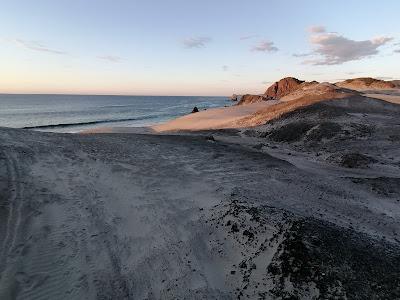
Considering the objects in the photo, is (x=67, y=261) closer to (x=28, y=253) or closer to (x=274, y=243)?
(x=28, y=253)

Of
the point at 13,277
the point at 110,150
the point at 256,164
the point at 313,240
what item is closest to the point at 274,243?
the point at 313,240

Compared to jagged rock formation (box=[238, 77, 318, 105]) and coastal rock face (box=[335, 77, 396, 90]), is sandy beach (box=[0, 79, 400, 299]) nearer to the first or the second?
coastal rock face (box=[335, 77, 396, 90])

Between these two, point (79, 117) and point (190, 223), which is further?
point (79, 117)

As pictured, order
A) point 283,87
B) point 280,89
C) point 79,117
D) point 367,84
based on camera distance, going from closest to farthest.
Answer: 1. point 367,84
2. point 79,117
3. point 283,87
4. point 280,89

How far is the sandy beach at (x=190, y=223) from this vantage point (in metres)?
6.64

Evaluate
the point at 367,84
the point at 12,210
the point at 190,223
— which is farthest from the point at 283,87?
the point at 12,210

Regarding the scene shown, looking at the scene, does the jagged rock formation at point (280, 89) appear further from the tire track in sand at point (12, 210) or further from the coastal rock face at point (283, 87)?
the tire track in sand at point (12, 210)

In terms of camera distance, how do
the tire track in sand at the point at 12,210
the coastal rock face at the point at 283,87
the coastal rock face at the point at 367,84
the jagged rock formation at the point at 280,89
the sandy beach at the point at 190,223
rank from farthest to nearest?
1. the coastal rock face at the point at 283,87
2. the jagged rock formation at the point at 280,89
3. the coastal rock face at the point at 367,84
4. the tire track in sand at the point at 12,210
5. the sandy beach at the point at 190,223

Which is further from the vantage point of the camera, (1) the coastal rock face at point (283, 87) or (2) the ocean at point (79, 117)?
(1) the coastal rock face at point (283, 87)

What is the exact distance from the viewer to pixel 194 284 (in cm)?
683

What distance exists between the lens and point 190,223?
8.98 m

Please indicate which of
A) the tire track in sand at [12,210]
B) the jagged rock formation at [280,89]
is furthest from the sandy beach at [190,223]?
the jagged rock formation at [280,89]

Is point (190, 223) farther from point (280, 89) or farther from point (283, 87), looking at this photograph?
point (280, 89)

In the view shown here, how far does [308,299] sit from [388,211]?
219 inches
